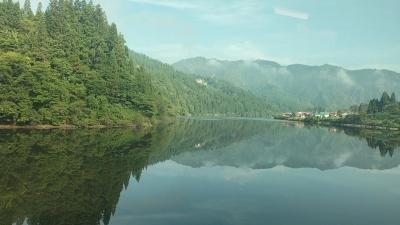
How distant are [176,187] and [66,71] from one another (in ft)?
217

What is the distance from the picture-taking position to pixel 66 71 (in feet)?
305

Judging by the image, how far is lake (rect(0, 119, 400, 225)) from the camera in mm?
25672

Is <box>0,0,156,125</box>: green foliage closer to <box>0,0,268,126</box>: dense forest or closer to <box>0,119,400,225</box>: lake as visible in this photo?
<box>0,0,268,126</box>: dense forest

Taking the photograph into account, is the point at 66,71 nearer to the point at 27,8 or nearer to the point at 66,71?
the point at 66,71

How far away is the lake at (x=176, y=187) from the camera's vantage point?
1011 inches

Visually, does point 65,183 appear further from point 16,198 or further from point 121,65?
point 121,65

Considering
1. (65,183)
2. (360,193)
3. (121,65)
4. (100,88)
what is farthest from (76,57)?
(360,193)

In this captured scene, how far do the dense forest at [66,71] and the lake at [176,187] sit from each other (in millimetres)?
23684

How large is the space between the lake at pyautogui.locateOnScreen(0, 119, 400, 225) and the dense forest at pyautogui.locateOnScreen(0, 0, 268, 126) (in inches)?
932

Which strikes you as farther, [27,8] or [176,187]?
[27,8]

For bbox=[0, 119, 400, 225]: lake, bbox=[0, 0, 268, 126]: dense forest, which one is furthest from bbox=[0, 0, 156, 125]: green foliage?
bbox=[0, 119, 400, 225]: lake

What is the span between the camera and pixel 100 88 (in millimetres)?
98750

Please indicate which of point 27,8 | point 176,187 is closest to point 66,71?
point 27,8

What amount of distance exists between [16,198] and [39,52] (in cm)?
7229
